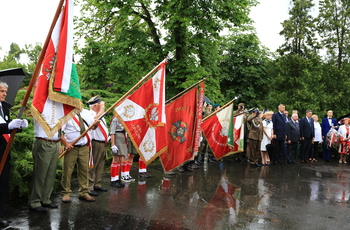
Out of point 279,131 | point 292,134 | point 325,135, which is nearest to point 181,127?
point 279,131

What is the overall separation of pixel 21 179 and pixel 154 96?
2886 mm

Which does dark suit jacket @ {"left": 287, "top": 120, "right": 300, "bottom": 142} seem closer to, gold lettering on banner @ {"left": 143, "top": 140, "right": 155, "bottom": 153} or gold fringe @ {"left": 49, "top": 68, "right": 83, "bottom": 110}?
gold lettering on banner @ {"left": 143, "top": 140, "right": 155, "bottom": 153}

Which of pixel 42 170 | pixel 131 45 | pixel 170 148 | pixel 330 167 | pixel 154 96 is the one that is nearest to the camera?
pixel 42 170

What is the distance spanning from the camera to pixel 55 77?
17.5 ft

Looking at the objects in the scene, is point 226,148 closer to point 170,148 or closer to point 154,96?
point 170,148

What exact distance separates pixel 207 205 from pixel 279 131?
23.6 feet

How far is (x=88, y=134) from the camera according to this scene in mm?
6590

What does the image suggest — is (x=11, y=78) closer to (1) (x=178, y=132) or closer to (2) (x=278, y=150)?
(1) (x=178, y=132)

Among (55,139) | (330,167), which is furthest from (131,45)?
(55,139)

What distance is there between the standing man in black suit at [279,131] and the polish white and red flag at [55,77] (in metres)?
9.12

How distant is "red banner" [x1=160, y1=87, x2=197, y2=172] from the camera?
9102 millimetres

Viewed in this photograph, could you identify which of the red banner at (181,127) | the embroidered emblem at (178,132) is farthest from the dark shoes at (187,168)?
the embroidered emblem at (178,132)

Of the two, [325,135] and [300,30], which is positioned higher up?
[300,30]

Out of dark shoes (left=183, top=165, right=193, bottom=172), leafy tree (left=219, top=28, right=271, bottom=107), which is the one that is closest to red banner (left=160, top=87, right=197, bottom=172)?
dark shoes (left=183, top=165, right=193, bottom=172)
